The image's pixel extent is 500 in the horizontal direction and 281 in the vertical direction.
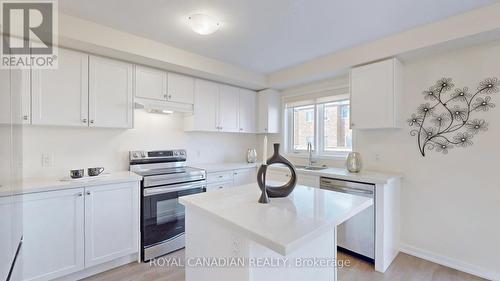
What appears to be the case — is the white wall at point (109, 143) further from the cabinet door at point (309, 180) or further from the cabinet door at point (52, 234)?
the cabinet door at point (309, 180)

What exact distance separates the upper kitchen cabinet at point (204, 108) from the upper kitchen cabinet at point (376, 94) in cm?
194

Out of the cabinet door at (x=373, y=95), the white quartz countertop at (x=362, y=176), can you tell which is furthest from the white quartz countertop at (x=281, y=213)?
the cabinet door at (x=373, y=95)

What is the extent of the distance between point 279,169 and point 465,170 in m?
2.05

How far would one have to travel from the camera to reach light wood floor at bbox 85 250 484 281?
207 centimetres

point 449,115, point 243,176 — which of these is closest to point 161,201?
point 243,176

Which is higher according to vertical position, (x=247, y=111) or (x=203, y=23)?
(x=203, y=23)

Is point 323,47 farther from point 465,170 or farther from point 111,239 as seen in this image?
point 111,239

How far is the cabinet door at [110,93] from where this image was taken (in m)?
2.32

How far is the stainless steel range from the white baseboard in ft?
8.47

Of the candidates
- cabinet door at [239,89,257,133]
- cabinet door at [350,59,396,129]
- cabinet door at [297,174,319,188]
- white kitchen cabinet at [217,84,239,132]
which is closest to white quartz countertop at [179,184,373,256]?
cabinet door at [297,174,319,188]

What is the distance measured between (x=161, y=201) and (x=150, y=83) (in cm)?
144

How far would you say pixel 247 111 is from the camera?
152 inches

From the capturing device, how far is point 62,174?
2.35 meters

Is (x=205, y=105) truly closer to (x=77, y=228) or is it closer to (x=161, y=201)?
(x=161, y=201)
